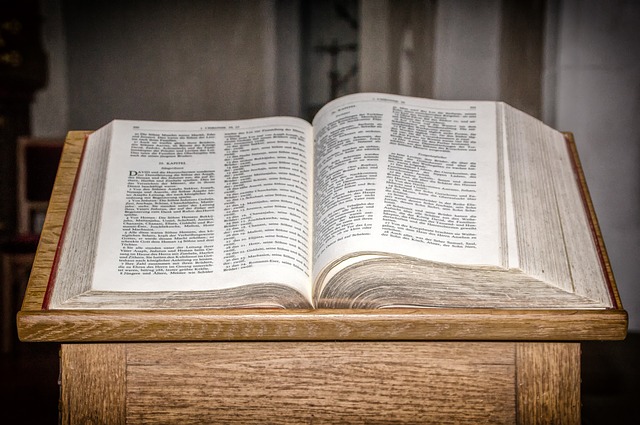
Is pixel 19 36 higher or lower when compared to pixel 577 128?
higher

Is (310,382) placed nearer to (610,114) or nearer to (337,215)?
(337,215)

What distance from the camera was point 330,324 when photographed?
0.50 meters

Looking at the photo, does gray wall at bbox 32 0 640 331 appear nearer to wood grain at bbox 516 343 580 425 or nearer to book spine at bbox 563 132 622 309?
book spine at bbox 563 132 622 309

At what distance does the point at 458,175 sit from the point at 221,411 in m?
0.33

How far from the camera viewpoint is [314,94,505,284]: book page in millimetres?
554

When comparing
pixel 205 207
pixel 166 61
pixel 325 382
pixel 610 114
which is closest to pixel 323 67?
pixel 166 61

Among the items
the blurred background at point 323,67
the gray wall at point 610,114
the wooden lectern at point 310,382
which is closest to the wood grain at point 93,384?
the wooden lectern at point 310,382

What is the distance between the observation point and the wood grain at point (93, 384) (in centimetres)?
54

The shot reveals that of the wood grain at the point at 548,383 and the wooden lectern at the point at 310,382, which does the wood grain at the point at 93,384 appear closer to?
the wooden lectern at the point at 310,382

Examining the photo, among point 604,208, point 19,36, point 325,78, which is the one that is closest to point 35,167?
point 19,36

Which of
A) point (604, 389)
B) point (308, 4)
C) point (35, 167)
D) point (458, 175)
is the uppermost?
point (308, 4)

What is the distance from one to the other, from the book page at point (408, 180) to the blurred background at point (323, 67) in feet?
4.06

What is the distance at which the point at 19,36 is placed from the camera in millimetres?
3010

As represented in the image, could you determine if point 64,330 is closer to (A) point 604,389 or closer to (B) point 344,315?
(B) point 344,315
